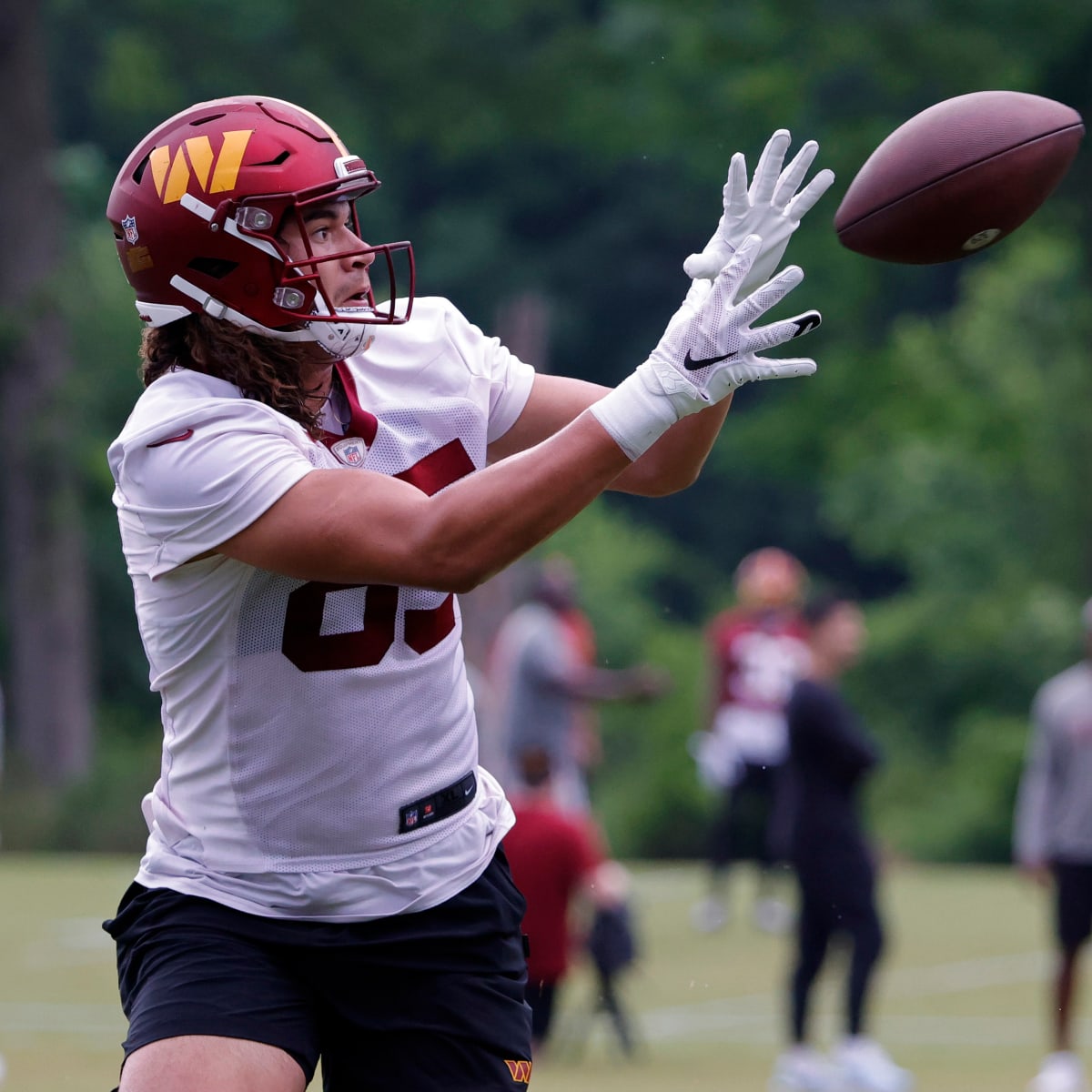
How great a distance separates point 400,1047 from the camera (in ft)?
9.78

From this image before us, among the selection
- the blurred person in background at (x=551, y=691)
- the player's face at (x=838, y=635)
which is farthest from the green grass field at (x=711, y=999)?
the player's face at (x=838, y=635)

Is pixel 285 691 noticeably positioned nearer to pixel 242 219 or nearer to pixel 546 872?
pixel 242 219

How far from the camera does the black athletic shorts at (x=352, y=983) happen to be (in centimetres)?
292

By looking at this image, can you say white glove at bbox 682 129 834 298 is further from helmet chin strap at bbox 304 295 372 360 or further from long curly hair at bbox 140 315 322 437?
long curly hair at bbox 140 315 322 437

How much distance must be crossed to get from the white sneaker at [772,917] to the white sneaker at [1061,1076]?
14.0ft

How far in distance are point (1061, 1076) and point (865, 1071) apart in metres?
0.66

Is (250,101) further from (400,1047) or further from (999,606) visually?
(999,606)

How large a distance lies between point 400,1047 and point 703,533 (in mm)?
24894

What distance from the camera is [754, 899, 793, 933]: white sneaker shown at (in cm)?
1156

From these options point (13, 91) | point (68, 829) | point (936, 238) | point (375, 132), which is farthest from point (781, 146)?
point (375, 132)

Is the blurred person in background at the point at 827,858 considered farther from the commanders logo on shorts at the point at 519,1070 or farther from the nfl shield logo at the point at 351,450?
the nfl shield logo at the point at 351,450

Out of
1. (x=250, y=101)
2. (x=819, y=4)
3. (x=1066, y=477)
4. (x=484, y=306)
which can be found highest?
(x=819, y=4)

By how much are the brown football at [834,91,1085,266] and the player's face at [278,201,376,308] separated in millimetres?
1059

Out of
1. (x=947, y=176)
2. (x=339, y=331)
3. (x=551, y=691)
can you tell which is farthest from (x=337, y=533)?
(x=551, y=691)
